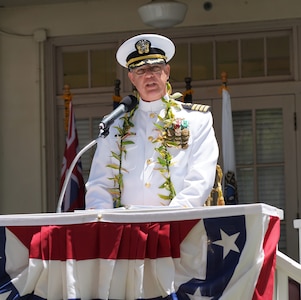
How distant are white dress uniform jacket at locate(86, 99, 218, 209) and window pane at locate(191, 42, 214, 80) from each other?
292 cm

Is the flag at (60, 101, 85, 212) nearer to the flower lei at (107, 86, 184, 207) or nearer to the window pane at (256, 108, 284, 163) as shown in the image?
the window pane at (256, 108, 284, 163)

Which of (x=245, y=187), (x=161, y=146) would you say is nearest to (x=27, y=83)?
(x=245, y=187)

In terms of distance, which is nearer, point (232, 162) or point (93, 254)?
point (93, 254)

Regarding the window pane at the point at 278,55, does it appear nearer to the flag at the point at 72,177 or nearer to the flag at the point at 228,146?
the flag at the point at 228,146

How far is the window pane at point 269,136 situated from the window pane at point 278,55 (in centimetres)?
33

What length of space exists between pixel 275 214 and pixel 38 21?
13.9 ft

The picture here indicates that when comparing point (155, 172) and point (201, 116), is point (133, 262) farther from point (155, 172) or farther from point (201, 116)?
point (201, 116)

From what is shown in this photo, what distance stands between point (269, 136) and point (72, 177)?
1.63m

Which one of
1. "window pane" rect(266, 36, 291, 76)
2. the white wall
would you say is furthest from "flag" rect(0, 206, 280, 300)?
the white wall

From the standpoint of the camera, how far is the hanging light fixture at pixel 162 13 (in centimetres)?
667

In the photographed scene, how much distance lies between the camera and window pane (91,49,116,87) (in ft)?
24.7

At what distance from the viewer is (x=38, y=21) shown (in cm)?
755

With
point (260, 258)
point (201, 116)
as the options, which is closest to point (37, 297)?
point (260, 258)

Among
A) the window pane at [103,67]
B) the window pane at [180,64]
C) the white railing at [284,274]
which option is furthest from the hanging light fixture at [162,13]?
the white railing at [284,274]
